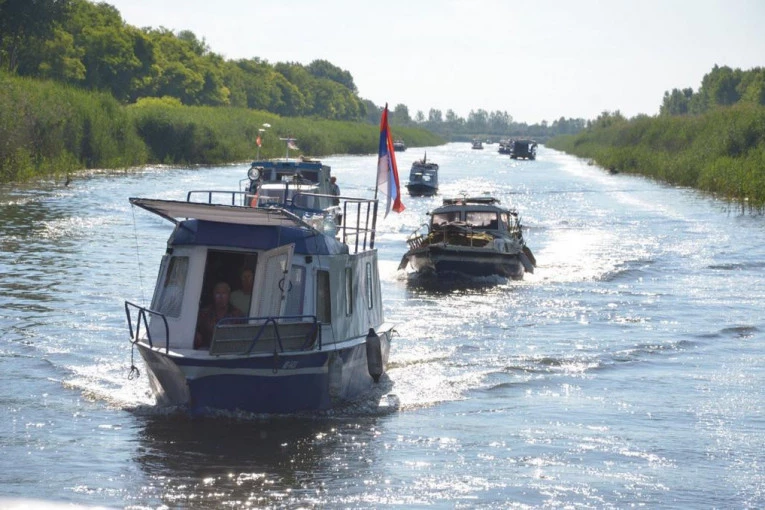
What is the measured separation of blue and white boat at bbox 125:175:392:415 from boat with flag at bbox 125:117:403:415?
1 centimetres

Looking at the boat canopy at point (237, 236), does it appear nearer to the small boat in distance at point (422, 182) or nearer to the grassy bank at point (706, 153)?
the grassy bank at point (706, 153)

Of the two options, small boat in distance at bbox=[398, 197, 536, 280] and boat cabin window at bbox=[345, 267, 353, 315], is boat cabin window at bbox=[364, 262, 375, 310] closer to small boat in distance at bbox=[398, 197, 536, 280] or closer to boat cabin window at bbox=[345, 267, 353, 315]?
boat cabin window at bbox=[345, 267, 353, 315]

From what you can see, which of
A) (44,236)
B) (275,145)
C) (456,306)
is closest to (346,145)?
(275,145)

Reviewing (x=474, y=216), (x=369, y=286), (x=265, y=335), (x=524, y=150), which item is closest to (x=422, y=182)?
(x=474, y=216)

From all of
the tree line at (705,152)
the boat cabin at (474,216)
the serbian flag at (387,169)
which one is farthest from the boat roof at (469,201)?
the tree line at (705,152)

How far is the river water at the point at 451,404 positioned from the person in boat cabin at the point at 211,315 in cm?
117

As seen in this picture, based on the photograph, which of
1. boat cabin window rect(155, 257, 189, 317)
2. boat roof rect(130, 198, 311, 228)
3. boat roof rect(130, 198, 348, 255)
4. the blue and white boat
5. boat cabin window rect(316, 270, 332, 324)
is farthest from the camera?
boat cabin window rect(316, 270, 332, 324)

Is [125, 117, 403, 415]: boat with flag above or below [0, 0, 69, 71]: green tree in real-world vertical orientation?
below

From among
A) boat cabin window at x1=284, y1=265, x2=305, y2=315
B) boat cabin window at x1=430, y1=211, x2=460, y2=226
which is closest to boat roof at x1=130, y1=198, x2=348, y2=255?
boat cabin window at x1=284, y1=265, x2=305, y2=315

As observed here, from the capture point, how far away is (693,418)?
1948 cm

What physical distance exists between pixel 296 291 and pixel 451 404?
376 centimetres

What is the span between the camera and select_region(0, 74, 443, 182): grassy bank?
191ft

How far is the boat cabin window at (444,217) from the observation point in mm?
36375

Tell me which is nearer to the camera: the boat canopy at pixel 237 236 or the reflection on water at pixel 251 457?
the reflection on water at pixel 251 457
